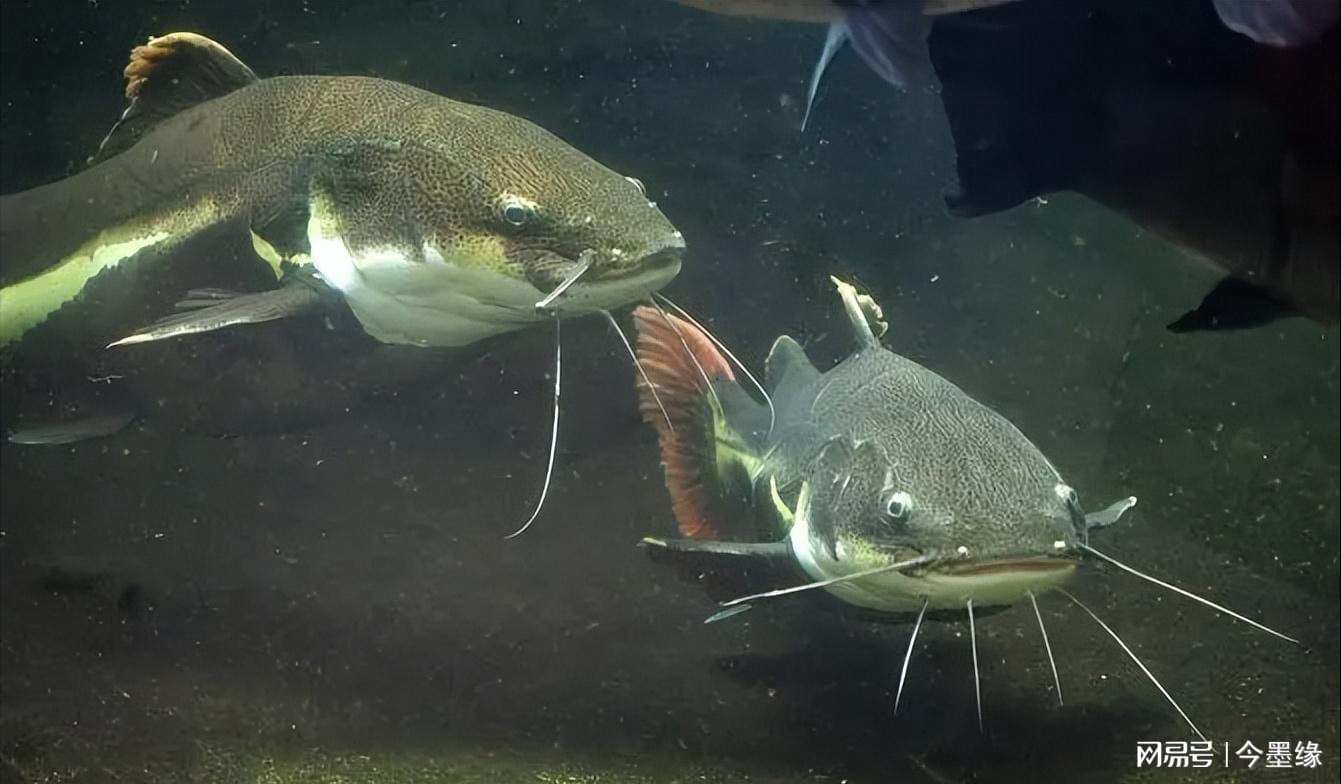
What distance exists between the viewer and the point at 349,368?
296 cm

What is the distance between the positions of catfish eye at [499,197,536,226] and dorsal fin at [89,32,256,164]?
1.08m

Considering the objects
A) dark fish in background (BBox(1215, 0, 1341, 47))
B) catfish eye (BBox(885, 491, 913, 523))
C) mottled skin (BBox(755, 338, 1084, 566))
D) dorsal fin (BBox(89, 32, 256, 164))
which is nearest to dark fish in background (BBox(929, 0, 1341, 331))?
dark fish in background (BBox(1215, 0, 1341, 47))

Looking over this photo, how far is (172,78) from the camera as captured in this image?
254 cm

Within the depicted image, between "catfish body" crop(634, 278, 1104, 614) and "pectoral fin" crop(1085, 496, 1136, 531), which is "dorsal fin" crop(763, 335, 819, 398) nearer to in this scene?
"catfish body" crop(634, 278, 1104, 614)

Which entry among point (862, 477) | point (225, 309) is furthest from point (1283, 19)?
point (225, 309)

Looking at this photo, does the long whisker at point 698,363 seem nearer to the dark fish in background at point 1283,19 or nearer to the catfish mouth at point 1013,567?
the catfish mouth at point 1013,567

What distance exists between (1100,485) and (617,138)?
2.88m

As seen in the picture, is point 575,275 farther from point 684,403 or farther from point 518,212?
point 684,403

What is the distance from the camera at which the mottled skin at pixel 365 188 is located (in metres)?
1.95

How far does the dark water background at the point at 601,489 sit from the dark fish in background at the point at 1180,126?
0.34 metres

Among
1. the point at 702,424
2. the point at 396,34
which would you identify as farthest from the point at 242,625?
the point at 396,34

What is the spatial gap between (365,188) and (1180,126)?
68.4 inches

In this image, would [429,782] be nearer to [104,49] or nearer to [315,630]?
[315,630]

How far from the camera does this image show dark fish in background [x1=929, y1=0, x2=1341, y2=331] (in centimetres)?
171
